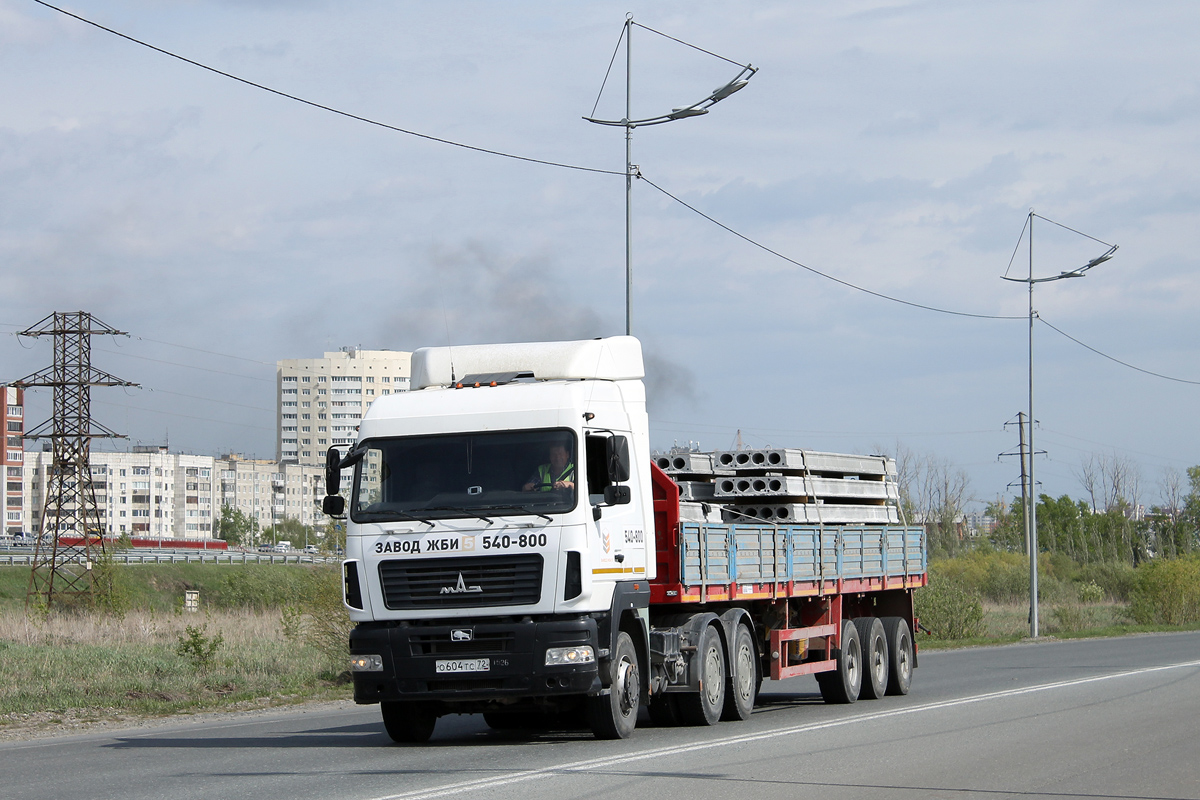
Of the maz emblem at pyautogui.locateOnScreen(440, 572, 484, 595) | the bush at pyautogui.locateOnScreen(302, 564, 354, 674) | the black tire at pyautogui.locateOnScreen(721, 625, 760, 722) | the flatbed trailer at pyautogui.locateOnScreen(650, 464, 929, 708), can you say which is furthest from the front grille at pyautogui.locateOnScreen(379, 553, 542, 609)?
the bush at pyautogui.locateOnScreen(302, 564, 354, 674)

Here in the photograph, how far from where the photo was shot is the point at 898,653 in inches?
749

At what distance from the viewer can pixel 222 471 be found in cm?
18488

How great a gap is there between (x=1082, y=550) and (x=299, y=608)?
89.1m

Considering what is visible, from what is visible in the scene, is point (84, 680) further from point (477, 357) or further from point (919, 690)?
point (919, 690)

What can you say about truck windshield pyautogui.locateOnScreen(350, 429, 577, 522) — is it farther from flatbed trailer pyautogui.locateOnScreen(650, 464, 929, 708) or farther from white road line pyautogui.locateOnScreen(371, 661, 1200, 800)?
white road line pyautogui.locateOnScreen(371, 661, 1200, 800)

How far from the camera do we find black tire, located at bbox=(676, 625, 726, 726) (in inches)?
536

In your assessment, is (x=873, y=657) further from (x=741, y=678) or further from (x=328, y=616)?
(x=328, y=616)

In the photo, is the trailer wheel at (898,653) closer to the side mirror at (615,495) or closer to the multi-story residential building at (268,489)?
the side mirror at (615,495)

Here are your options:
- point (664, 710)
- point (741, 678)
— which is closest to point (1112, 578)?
point (741, 678)

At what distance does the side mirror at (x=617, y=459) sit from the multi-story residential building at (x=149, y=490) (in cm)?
15807

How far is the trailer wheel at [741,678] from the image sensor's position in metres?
14.5

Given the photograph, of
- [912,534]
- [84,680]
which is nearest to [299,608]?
[84,680]

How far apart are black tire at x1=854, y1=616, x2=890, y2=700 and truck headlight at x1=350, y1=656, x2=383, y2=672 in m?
8.27

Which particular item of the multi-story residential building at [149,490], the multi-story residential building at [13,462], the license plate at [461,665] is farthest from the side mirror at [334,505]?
the multi-story residential building at [149,490]
